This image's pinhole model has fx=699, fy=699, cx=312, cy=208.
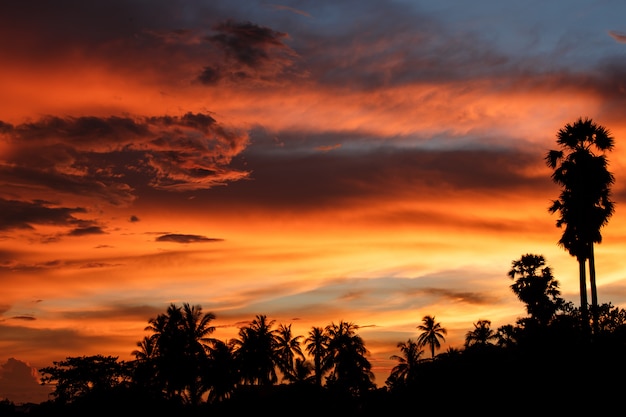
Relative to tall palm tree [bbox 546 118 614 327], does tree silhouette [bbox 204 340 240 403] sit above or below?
below

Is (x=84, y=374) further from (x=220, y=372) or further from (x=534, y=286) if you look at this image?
(x=534, y=286)

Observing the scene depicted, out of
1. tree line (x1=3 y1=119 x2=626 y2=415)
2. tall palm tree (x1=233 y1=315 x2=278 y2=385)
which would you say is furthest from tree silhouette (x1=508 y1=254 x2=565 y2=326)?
tall palm tree (x1=233 y1=315 x2=278 y2=385)

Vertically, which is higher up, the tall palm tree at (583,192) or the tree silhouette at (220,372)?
the tall palm tree at (583,192)

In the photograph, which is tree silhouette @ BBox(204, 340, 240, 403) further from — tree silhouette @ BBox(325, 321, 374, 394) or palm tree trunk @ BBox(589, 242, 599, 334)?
palm tree trunk @ BBox(589, 242, 599, 334)

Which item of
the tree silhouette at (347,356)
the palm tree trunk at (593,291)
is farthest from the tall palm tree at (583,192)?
the tree silhouette at (347,356)

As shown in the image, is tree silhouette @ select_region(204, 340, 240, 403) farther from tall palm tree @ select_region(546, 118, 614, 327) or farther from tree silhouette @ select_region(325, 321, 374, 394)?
tall palm tree @ select_region(546, 118, 614, 327)

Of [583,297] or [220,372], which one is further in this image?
[220,372]

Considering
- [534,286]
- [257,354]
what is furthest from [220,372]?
[534,286]

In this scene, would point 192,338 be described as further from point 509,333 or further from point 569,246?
point 569,246

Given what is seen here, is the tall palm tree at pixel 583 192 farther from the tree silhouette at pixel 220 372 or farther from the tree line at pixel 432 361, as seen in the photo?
the tree silhouette at pixel 220 372

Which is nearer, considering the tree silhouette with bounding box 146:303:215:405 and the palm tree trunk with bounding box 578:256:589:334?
the palm tree trunk with bounding box 578:256:589:334

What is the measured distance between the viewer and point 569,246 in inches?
1781

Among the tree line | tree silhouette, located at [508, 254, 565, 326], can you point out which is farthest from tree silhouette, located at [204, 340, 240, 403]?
tree silhouette, located at [508, 254, 565, 326]

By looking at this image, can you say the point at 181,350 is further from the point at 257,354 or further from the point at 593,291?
the point at 593,291
